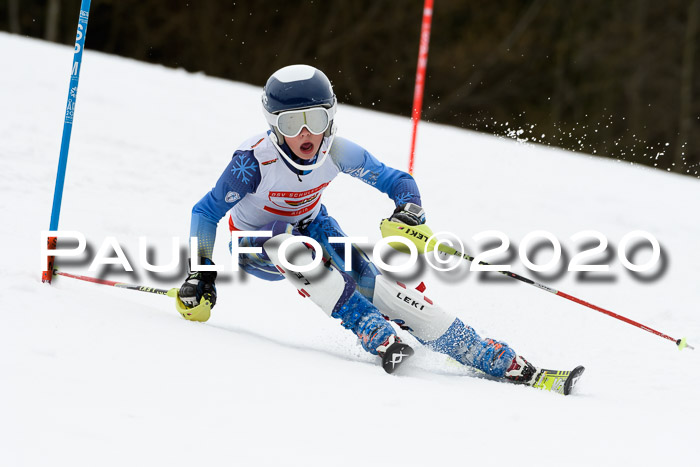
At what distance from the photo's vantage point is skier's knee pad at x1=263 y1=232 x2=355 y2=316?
3.21 metres

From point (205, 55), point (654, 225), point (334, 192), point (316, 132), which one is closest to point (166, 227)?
point (334, 192)


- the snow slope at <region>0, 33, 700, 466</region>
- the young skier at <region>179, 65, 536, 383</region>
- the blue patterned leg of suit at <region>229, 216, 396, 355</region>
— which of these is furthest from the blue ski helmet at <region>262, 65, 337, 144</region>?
the snow slope at <region>0, 33, 700, 466</region>

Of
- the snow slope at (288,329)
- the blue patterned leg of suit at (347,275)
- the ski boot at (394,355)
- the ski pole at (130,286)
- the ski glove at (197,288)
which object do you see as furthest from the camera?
the ski pole at (130,286)

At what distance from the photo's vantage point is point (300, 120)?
3363 mm

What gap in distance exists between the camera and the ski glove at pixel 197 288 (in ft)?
11.2

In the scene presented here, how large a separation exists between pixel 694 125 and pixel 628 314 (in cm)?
1779

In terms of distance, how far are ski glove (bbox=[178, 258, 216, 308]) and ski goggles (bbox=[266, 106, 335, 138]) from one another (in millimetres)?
649

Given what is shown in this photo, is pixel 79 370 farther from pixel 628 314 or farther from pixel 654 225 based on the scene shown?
pixel 654 225

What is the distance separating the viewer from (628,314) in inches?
194

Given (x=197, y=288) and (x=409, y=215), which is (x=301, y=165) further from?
(x=197, y=288)

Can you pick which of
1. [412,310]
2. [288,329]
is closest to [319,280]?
[412,310]

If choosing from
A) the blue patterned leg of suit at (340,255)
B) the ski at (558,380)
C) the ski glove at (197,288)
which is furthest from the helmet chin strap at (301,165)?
the ski at (558,380)

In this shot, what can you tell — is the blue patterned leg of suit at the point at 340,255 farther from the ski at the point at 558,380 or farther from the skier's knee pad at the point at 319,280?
the ski at the point at 558,380

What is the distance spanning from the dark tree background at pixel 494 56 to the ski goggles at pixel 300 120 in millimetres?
16790
